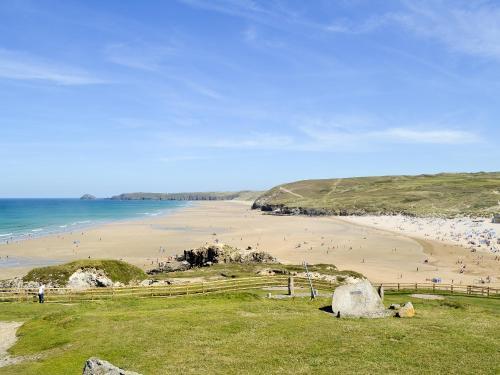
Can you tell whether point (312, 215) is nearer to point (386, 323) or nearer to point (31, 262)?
point (31, 262)

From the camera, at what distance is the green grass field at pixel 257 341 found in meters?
16.8

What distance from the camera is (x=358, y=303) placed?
24969 millimetres

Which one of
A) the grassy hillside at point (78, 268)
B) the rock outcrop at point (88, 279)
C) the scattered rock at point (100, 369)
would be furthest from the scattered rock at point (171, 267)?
the scattered rock at point (100, 369)

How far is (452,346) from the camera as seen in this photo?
18.9 metres

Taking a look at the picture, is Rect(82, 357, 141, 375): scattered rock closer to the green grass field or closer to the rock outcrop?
the green grass field

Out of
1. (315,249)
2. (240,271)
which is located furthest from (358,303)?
(315,249)

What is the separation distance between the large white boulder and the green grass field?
2.77 ft

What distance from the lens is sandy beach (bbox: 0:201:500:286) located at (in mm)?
61156

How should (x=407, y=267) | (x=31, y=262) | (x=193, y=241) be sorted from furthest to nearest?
(x=193, y=241), (x=31, y=262), (x=407, y=267)

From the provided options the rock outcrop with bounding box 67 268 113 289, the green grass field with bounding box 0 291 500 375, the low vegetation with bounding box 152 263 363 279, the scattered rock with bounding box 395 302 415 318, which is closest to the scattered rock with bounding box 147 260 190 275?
the low vegetation with bounding box 152 263 363 279

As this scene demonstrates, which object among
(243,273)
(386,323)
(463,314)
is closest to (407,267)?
(243,273)

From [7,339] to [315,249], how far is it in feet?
211

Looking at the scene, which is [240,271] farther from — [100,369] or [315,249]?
[315,249]

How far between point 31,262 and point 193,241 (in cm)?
3470
